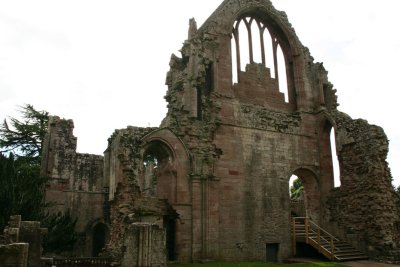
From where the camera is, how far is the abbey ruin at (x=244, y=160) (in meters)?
14.9

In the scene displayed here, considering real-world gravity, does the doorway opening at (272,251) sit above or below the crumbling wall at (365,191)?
below

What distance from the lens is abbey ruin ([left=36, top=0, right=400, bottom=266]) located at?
1490cm

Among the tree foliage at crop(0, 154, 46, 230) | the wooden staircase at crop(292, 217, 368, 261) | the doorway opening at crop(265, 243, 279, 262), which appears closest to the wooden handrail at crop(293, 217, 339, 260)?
the wooden staircase at crop(292, 217, 368, 261)

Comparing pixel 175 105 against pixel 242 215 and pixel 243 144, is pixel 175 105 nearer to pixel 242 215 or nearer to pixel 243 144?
pixel 243 144

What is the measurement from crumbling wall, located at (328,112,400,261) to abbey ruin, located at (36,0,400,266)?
43 millimetres

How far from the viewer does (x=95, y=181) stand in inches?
913

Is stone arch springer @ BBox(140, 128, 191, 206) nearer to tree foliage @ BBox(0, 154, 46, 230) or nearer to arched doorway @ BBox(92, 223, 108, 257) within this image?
tree foliage @ BBox(0, 154, 46, 230)

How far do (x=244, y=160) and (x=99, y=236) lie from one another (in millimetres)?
10637

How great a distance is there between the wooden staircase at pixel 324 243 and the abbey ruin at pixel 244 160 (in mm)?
402

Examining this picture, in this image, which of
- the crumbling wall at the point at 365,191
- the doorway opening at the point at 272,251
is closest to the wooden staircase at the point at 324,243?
the crumbling wall at the point at 365,191

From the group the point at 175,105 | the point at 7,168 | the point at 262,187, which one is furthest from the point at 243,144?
the point at 7,168

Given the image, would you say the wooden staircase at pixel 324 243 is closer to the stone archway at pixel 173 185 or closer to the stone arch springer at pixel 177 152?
the stone archway at pixel 173 185

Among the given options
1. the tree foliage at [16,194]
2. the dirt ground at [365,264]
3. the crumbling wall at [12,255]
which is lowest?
the dirt ground at [365,264]

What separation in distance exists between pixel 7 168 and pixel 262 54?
1219 cm
